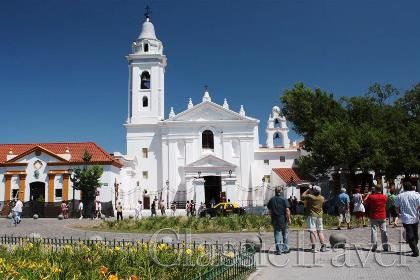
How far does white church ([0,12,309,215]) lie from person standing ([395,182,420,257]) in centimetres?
2894

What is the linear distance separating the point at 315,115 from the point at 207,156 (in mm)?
11245

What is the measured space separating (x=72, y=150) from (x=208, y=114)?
13.4m

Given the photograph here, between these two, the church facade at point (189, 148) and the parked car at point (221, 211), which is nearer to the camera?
the parked car at point (221, 211)

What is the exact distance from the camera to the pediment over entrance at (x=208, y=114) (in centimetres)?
4559

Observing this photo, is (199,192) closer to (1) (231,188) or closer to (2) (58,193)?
(1) (231,188)

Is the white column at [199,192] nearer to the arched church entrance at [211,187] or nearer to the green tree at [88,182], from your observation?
the arched church entrance at [211,187]

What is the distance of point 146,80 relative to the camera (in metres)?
48.2

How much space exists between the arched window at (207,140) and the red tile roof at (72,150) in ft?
32.2

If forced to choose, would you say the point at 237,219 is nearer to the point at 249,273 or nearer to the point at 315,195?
the point at 315,195

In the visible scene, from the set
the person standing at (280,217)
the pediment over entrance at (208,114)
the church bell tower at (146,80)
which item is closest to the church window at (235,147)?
the pediment over entrance at (208,114)

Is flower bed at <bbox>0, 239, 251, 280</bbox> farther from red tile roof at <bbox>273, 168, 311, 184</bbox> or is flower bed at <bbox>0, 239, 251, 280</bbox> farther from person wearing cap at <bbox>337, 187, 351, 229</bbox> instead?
red tile roof at <bbox>273, 168, 311, 184</bbox>

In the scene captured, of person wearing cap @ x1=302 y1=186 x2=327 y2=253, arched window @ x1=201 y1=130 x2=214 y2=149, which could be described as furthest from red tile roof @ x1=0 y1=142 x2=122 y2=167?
person wearing cap @ x1=302 y1=186 x2=327 y2=253

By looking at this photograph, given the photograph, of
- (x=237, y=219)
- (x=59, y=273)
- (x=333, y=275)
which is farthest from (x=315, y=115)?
(x=59, y=273)

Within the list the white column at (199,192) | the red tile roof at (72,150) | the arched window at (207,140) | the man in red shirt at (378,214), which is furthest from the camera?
the arched window at (207,140)
